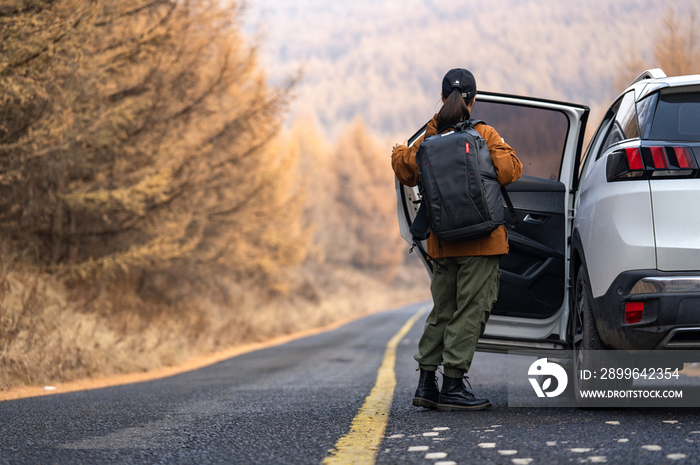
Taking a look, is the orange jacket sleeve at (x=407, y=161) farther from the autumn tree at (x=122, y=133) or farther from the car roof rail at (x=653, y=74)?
the autumn tree at (x=122, y=133)

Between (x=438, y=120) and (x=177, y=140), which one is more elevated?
(x=177, y=140)

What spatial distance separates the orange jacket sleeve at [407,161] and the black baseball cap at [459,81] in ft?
0.70

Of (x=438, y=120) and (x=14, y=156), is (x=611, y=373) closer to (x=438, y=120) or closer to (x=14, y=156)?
(x=438, y=120)

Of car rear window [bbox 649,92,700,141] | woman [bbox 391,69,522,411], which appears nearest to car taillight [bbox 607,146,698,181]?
car rear window [bbox 649,92,700,141]

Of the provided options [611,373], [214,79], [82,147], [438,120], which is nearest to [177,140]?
[214,79]

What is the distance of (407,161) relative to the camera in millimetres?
4121

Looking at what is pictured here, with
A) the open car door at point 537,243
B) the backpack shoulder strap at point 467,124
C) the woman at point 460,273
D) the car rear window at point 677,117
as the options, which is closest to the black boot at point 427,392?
the woman at point 460,273

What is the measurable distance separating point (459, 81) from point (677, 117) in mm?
1221

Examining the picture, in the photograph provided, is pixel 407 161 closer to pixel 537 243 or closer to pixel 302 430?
pixel 537 243

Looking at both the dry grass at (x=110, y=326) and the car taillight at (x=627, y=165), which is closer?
the car taillight at (x=627, y=165)

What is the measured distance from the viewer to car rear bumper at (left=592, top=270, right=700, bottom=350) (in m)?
3.31

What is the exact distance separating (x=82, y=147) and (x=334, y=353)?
4.97 meters

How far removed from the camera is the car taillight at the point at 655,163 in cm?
338

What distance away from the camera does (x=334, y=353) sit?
432 inches
